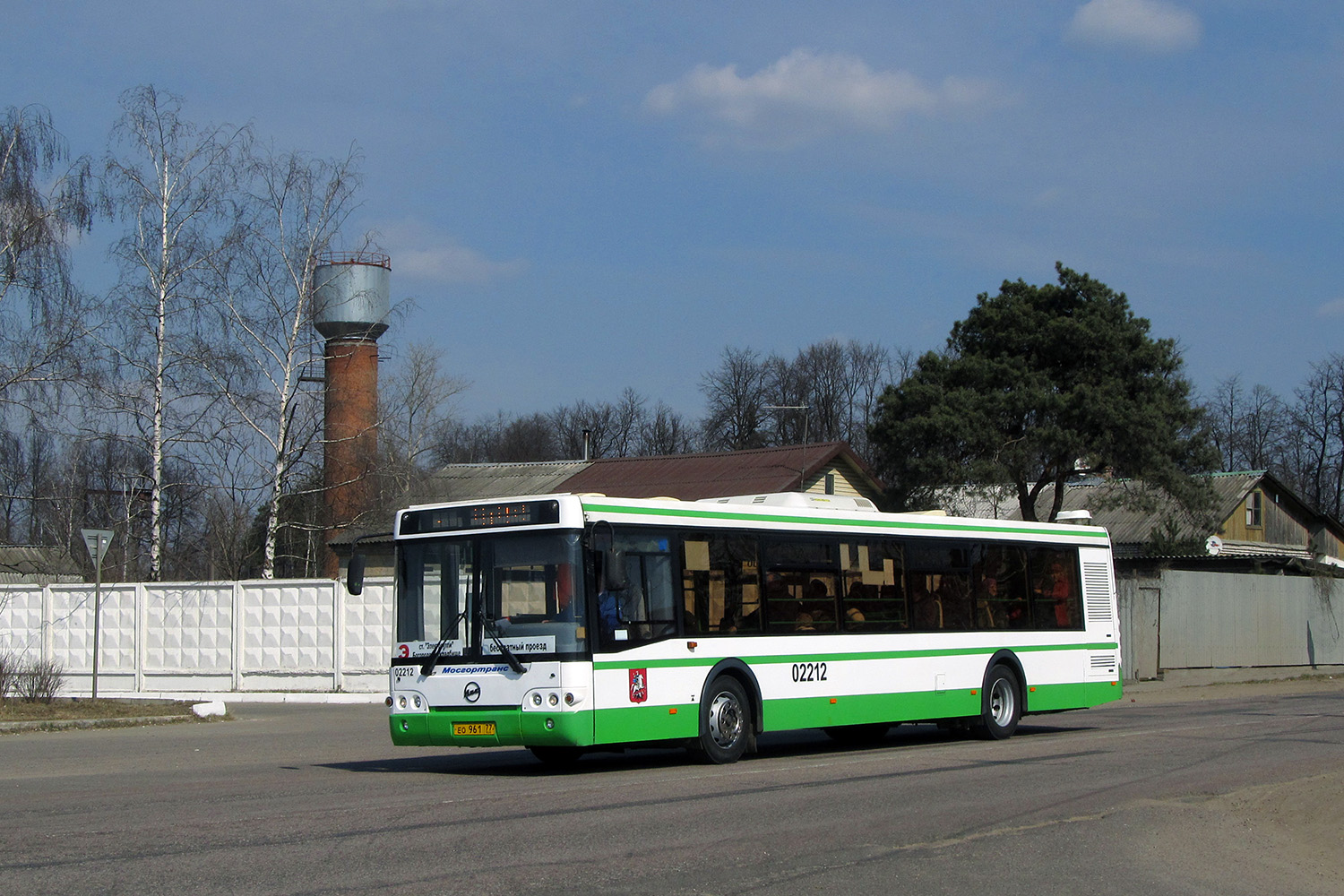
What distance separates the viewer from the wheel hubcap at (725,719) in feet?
46.7

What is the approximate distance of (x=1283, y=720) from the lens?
21.1m

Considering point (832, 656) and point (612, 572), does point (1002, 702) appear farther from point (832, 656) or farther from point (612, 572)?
point (612, 572)

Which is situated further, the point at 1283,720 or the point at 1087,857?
the point at 1283,720

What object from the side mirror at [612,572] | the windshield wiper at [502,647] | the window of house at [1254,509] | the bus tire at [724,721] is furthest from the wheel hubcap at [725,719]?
the window of house at [1254,509]

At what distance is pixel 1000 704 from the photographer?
18.0 metres

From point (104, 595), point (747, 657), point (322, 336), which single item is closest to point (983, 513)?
point (322, 336)

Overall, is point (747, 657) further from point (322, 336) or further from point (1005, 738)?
point (322, 336)

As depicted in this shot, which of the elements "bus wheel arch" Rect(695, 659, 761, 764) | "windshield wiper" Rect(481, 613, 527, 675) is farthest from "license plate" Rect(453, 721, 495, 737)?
"bus wheel arch" Rect(695, 659, 761, 764)

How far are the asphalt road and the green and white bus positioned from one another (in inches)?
22.5

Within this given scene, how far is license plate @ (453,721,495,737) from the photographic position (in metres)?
13.1

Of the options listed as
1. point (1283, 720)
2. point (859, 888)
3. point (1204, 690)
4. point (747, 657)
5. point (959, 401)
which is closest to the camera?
point (859, 888)

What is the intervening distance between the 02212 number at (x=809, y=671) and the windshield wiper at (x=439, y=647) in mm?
3829

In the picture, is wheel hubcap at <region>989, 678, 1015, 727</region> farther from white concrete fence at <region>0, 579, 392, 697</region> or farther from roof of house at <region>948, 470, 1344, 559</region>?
roof of house at <region>948, 470, 1344, 559</region>

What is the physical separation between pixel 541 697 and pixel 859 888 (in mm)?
5808
